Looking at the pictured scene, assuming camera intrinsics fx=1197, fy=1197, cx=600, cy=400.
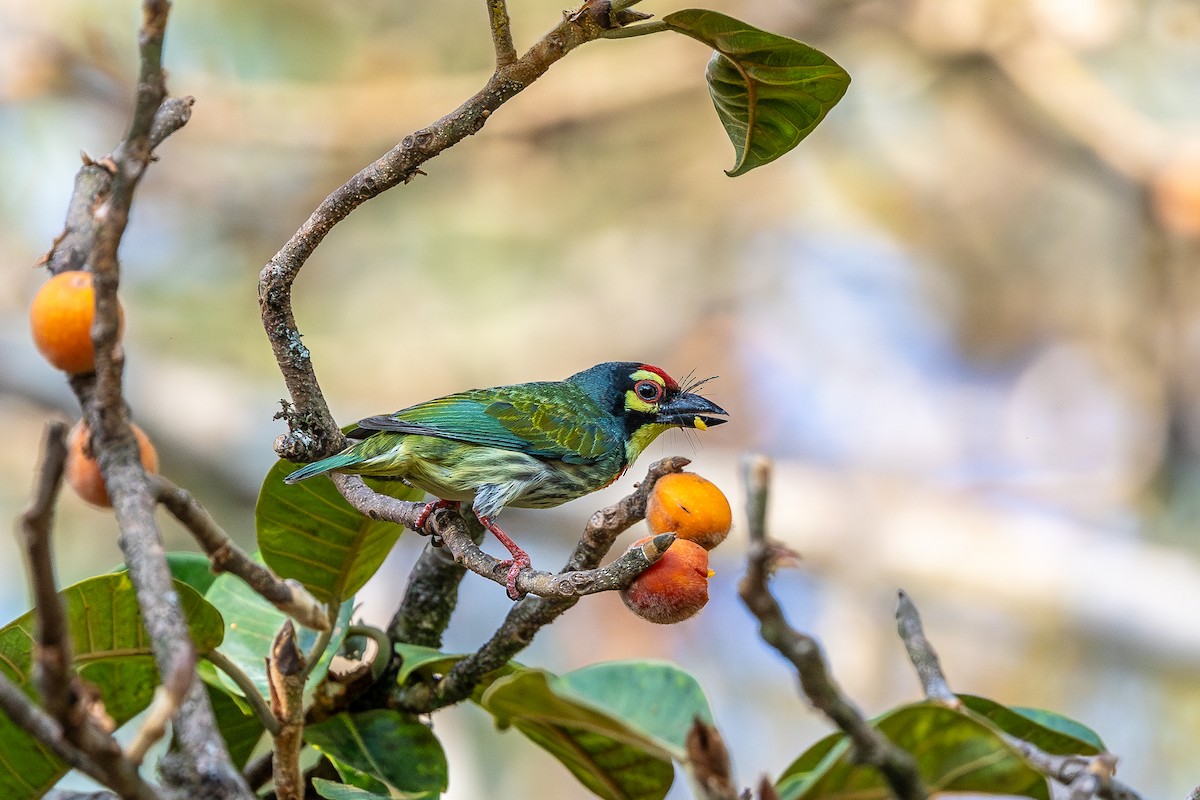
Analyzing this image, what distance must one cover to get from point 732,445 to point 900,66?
3.63 metres

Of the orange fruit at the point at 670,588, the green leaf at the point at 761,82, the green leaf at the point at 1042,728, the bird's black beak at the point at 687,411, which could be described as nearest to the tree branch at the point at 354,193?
the green leaf at the point at 761,82

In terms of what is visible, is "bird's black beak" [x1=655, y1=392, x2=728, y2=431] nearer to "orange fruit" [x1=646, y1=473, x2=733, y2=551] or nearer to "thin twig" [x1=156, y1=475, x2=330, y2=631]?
"orange fruit" [x1=646, y1=473, x2=733, y2=551]

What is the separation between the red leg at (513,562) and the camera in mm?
1930

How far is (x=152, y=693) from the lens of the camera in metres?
2.07

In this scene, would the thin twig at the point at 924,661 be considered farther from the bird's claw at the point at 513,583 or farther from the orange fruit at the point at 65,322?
the orange fruit at the point at 65,322

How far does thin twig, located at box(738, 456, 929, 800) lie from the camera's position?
1.06 m

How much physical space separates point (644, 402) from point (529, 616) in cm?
198

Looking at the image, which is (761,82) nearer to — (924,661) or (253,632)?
(924,661)

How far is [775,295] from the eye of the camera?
33.2ft

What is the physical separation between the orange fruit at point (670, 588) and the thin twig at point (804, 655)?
1.90 ft

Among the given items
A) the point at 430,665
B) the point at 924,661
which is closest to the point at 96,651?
the point at 430,665

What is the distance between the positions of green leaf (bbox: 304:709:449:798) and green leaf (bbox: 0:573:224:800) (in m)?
0.33

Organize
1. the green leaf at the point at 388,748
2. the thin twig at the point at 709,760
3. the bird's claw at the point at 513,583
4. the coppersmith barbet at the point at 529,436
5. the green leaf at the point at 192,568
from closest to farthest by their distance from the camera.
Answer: the thin twig at the point at 709,760, the bird's claw at the point at 513,583, the green leaf at the point at 388,748, the green leaf at the point at 192,568, the coppersmith barbet at the point at 529,436

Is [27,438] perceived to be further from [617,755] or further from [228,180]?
[617,755]
